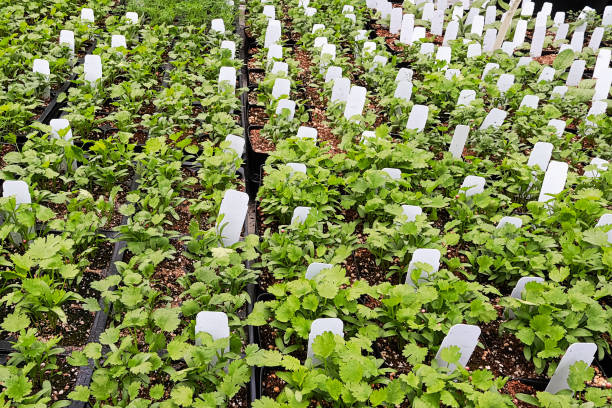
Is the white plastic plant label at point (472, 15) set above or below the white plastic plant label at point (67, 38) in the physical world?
below

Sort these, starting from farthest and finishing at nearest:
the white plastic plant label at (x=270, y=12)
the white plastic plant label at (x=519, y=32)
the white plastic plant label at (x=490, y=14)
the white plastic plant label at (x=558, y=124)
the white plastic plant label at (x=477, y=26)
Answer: the white plastic plant label at (x=490, y=14), the white plastic plant label at (x=477, y=26), the white plastic plant label at (x=519, y=32), the white plastic plant label at (x=270, y=12), the white plastic plant label at (x=558, y=124)

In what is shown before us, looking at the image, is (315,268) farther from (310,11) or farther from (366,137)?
(310,11)

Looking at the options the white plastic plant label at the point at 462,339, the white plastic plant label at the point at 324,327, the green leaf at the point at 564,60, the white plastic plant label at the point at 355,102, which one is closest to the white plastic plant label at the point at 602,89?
the green leaf at the point at 564,60

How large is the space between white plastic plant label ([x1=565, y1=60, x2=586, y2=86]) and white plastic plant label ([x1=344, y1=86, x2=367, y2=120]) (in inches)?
108

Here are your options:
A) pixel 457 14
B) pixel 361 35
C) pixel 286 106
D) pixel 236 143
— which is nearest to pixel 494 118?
pixel 286 106

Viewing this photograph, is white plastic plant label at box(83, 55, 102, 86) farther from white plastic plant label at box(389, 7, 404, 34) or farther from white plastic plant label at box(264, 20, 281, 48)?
white plastic plant label at box(389, 7, 404, 34)

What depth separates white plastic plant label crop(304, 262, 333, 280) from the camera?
8.14ft

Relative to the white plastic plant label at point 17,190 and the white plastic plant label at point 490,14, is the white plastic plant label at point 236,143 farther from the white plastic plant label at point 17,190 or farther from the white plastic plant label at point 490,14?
the white plastic plant label at point 490,14

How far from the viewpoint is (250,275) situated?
2562mm

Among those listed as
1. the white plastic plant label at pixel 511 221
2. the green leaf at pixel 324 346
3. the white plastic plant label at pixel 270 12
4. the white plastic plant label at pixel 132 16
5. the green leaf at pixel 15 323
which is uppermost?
the white plastic plant label at pixel 132 16

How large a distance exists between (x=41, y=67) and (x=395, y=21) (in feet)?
15.6

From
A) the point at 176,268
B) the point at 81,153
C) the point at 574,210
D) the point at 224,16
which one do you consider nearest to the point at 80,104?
the point at 81,153

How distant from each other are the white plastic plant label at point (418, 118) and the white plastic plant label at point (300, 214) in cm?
161

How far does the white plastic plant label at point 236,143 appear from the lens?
352 centimetres
